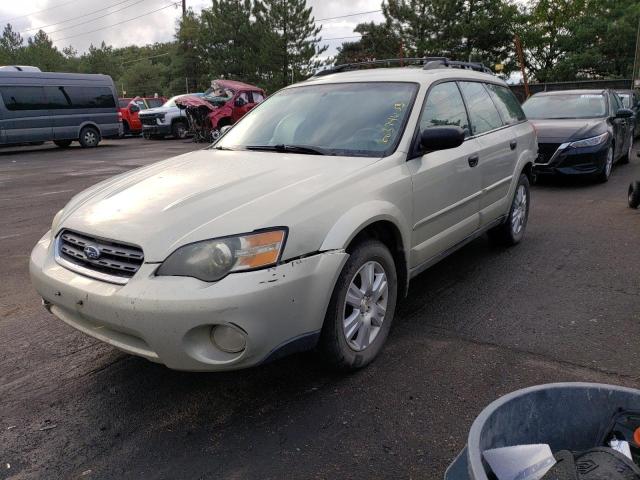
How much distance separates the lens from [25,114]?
17219mm

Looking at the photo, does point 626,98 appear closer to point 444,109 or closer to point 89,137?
point 444,109

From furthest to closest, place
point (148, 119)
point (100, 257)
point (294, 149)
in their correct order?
point (148, 119) < point (294, 149) < point (100, 257)

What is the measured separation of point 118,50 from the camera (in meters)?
108

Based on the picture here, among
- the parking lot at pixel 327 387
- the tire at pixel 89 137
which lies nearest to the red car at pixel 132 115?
the tire at pixel 89 137

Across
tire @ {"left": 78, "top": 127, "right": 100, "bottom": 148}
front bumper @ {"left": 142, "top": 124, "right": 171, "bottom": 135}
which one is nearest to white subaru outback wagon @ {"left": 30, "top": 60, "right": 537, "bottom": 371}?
tire @ {"left": 78, "top": 127, "right": 100, "bottom": 148}

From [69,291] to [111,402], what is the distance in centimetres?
63

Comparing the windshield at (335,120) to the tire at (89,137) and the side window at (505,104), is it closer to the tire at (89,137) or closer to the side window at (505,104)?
the side window at (505,104)

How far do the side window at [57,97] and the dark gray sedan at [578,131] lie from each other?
15079 millimetres

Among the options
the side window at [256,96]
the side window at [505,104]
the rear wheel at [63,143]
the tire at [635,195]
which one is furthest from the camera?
the side window at [256,96]

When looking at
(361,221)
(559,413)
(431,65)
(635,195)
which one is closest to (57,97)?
(431,65)

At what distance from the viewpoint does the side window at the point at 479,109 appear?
4363 mm

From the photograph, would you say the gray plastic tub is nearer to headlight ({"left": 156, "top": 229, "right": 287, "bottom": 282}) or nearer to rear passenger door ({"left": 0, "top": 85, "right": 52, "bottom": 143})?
headlight ({"left": 156, "top": 229, "right": 287, "bottom": 282})

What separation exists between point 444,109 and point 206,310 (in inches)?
99.1

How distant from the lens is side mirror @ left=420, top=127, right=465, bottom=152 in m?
3.32
